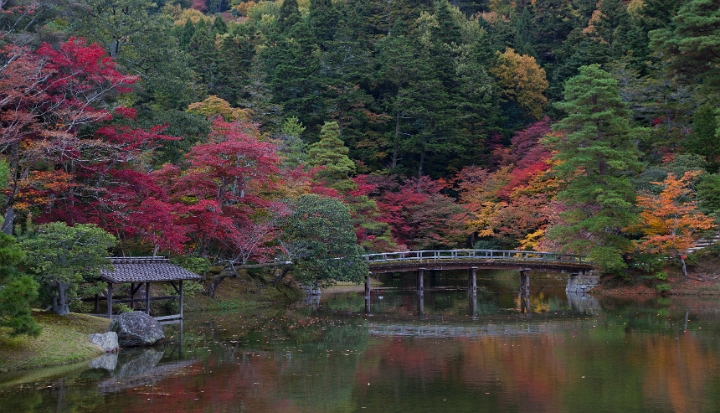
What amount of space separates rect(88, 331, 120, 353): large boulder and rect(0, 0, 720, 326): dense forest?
3.71m

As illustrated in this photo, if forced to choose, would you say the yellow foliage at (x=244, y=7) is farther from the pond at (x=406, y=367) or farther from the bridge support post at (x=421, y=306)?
the pond at (x=406, y=367)

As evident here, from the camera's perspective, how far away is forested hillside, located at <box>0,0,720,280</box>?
25.2 metres

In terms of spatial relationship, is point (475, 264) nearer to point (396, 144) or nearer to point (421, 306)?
point (421, 306)

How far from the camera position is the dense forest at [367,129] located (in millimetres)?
25141

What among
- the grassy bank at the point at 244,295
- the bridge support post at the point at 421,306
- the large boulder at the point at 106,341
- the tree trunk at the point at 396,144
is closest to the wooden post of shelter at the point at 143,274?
the large boulder at the point at 106,341

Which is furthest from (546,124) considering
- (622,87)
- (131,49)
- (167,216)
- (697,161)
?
(167,216)

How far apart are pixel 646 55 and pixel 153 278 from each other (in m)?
38.8

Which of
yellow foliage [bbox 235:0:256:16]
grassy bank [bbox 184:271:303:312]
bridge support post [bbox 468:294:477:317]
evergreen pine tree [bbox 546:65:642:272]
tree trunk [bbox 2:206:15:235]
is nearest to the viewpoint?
tree trunk [bbox 2:206:15:235]

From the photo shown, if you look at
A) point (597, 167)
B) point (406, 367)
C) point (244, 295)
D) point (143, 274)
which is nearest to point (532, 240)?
point (597, 167)

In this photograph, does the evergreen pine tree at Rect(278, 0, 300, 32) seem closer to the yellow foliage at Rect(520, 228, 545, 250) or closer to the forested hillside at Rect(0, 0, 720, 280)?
the forested hillside at Rect(0, 0, 720, 280)

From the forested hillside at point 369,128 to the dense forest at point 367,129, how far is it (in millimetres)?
138

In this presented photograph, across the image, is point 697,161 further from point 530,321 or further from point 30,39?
point 30,39

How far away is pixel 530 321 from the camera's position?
27.2 m

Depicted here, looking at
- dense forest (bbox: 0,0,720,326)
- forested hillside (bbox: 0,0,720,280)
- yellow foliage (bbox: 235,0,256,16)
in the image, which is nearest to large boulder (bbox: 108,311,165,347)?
dense forest (bbox: 0,0,720,326)
